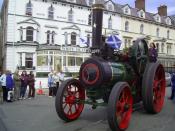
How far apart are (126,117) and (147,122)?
94 cm

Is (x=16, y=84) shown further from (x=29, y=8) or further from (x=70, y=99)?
(x=29, y=8)

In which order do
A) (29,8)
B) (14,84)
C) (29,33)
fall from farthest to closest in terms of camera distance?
(29,8), (29,33), (14,84)

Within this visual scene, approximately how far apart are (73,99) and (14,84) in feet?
27.0

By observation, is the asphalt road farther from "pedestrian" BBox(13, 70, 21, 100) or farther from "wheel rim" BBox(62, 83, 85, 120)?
"pedestrian" BBox(13, 70, 21, 100)

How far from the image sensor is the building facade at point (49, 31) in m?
36.3

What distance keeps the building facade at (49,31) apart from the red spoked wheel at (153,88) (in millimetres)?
21444

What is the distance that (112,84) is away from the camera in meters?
9.27

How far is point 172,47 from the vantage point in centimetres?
5688

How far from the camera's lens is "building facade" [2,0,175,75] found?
36281mm

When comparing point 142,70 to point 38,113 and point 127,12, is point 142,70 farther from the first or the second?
point 127,12

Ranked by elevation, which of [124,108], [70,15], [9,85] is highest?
[70,15]

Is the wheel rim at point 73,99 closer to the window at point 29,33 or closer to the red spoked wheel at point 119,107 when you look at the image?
the red spoked wheel at point 119,107

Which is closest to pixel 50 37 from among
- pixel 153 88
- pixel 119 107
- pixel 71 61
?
pixel 71 61

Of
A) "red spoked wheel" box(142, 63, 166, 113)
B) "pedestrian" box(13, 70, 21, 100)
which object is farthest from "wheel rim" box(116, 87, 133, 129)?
"pedestrian" box(13, 70, 21, 100)
